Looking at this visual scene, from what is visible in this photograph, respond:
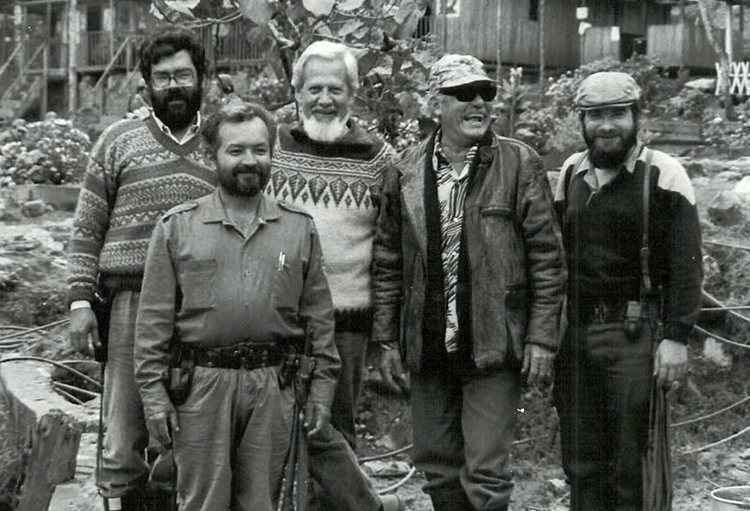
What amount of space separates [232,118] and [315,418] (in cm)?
112

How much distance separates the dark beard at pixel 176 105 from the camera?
15.6ft

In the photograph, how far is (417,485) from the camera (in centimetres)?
658

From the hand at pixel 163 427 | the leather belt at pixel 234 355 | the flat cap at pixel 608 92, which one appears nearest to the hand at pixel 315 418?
the leather belt at pixel 234 355

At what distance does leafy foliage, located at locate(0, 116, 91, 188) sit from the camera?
1611 centimetres

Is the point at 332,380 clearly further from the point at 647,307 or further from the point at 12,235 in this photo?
the point at 12,235

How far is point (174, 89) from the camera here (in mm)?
4762

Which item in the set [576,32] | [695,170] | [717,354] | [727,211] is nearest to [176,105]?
[717,354]

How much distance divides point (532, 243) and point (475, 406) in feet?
2.18

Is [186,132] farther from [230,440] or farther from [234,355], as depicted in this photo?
[230,440]

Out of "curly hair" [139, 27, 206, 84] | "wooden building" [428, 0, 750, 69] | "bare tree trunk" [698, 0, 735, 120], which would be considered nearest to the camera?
"curly hair" [139, 27, 206, 84]

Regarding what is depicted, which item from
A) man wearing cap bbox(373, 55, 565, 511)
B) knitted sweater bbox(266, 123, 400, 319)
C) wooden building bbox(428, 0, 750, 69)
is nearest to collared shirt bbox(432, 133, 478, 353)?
man wearing cap bbox(373, 55, 565, 511)

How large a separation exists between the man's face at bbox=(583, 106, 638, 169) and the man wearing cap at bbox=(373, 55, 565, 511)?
0.88 feet

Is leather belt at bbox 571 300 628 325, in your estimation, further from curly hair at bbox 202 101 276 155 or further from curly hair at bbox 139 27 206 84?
curly hair at bbox 139 27 206 84

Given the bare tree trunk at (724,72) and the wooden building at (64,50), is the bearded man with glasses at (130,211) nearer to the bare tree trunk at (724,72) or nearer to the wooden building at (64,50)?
the bare tree trunk at (724,72)
